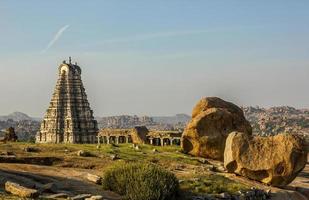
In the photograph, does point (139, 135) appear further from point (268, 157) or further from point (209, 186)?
point (209, 186)

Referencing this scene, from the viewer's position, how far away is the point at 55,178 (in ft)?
99.1

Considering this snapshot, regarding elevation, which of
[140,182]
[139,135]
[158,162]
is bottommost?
[140,182]

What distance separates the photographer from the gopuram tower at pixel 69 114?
96.5 meters

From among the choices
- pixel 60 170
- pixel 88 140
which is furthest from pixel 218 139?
pixel 88 140

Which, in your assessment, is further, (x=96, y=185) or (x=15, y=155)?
(x=15, y=155)

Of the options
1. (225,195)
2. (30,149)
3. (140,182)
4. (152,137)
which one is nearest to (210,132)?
(30,149)

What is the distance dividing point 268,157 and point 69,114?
220 feet

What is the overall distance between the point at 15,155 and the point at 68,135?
5811 centimetres

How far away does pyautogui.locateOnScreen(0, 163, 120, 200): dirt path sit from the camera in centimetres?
2709

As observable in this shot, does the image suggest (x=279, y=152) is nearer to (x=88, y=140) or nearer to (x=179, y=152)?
(x=179, y=152)

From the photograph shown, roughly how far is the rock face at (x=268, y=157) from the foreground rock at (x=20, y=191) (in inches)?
651

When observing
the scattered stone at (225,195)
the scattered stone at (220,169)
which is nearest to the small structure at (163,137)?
the scattered stone at (220,169)

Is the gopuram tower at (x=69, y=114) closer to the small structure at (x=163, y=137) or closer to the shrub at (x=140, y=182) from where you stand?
the small structure at (x=163, y=137)

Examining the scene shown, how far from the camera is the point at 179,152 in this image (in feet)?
169
